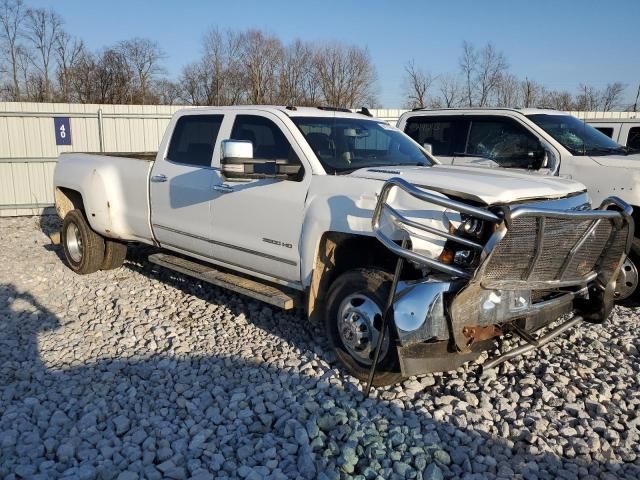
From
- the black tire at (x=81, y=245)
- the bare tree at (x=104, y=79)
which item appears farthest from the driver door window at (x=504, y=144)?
the bare tree at (x=104, y=79)

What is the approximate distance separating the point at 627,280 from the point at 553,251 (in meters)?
2.88

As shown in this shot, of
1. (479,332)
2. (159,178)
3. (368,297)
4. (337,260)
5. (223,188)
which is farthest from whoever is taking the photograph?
(159,178)

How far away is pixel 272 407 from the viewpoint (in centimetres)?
407

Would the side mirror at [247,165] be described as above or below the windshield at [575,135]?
below

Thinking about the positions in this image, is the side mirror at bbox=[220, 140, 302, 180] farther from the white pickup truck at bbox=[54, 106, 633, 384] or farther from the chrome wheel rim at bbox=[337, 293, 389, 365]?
the chrome wheel rim at bbox=[337, 293, 389, 365]

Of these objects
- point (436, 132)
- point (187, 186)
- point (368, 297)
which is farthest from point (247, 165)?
point (436, 132)

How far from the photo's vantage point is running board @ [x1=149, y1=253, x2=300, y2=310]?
494 centimetres

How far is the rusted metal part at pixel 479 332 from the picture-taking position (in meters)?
3.98

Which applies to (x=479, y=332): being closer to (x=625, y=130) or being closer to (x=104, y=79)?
(x=625, y=130)

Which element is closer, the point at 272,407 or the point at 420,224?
the point at 420,224

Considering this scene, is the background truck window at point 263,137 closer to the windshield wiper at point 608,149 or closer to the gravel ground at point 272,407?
the gravel ground at point 272,407

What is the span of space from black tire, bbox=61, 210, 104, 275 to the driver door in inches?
99.1

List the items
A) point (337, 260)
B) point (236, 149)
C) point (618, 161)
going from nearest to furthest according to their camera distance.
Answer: point (236, 149), point (337, 260), point (618, 161)

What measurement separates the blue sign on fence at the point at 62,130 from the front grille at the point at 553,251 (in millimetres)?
12163
